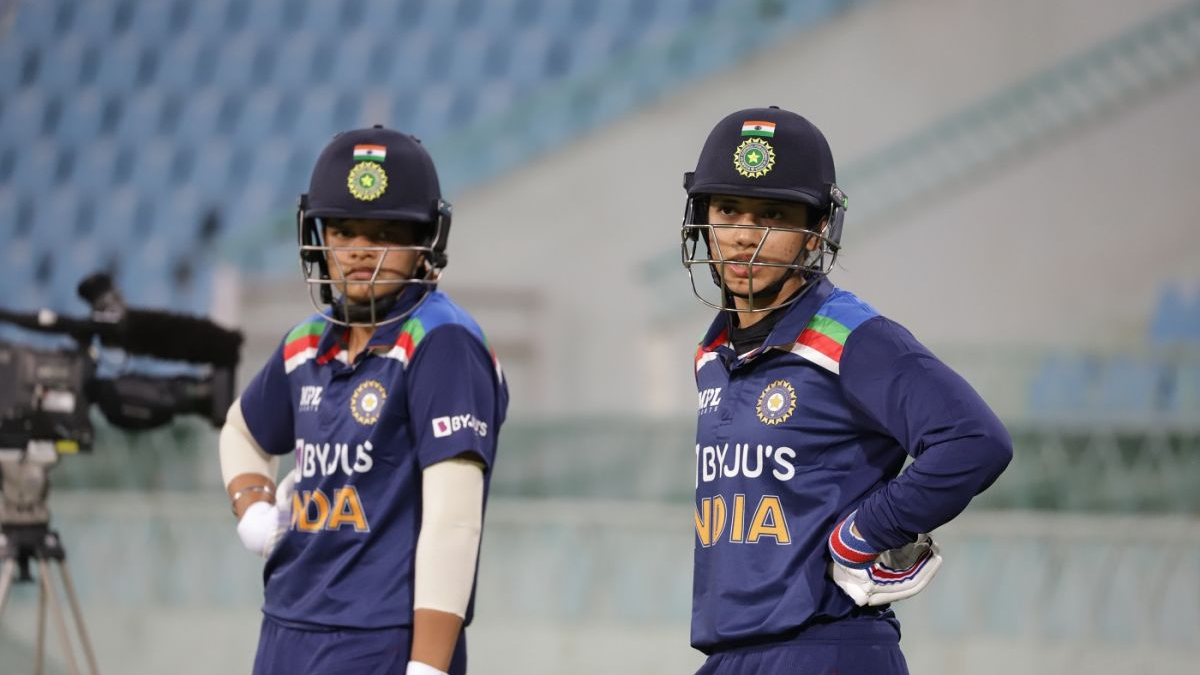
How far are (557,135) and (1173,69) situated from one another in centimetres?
340

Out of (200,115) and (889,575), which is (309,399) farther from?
(200,115)

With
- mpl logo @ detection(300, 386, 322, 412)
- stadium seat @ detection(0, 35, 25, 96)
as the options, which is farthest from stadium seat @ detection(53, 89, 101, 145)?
mpl logo @ detection(300, 386, 322, 412)

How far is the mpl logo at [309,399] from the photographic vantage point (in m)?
2.36

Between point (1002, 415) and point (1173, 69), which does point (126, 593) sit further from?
point (1173, 69)

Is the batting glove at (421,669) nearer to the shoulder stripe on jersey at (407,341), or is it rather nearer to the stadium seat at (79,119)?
the shoulder stripe on jersey at (407,341)

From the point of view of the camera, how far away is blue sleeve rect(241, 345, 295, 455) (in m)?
2.52

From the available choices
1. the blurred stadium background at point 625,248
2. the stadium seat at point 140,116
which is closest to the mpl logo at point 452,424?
the blurred stadium background at point 625,248

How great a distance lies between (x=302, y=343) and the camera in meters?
2.46

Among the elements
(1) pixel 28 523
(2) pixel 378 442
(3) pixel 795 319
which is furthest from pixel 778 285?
(1) pixel 28 523

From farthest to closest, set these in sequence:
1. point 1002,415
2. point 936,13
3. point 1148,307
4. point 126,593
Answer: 1. point 936,13
2. point 1148,307
3. point 1002,415
4. point 126,593

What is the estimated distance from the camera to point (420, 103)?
31.4 ft

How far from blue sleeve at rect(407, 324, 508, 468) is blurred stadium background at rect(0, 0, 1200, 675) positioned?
7.00ft

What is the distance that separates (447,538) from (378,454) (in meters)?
0.18

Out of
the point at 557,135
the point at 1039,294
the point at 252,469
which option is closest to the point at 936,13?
the point at 1039,294
